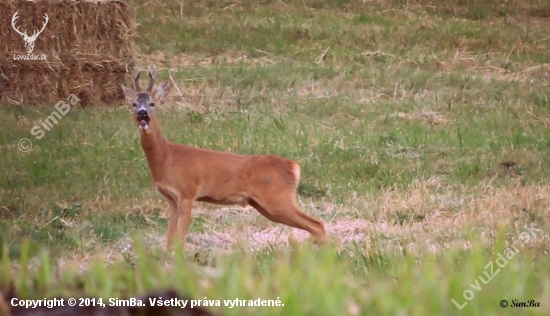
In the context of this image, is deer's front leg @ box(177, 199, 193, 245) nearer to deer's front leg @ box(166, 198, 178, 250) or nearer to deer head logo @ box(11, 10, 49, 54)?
deer's front leg @ box(166, 198, 178, 250)

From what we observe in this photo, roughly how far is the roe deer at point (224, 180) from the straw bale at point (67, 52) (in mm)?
5834

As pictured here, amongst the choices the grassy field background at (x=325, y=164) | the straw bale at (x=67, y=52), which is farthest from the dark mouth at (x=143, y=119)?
the straw bale at (x=67, y=52)

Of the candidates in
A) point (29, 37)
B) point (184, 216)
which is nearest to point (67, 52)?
point (29, 37)

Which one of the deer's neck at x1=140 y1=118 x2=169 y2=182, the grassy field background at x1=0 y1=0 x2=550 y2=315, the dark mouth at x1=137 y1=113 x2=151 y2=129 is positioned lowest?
the grassy field background at x1=0 y1=0 x2=550 y2=315

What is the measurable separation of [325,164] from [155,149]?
248cm

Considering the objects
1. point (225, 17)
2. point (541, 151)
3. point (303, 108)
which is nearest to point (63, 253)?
point (541, 151)

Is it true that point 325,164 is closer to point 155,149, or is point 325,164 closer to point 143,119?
point 155,149

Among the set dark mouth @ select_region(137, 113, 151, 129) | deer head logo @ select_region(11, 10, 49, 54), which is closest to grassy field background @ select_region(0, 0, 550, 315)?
dark mouth @ select_region(137, 113, 151, 129)

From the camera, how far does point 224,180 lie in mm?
8172

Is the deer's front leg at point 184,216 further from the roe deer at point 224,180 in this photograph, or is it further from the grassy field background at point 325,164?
the grassy field background at point 325,164

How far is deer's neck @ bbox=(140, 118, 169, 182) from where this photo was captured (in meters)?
8.28

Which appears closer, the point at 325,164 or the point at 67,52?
the point at 325,164

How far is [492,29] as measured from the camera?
19.0 metres

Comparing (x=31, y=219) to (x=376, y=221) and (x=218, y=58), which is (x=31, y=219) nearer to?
(x=376, y=221)
